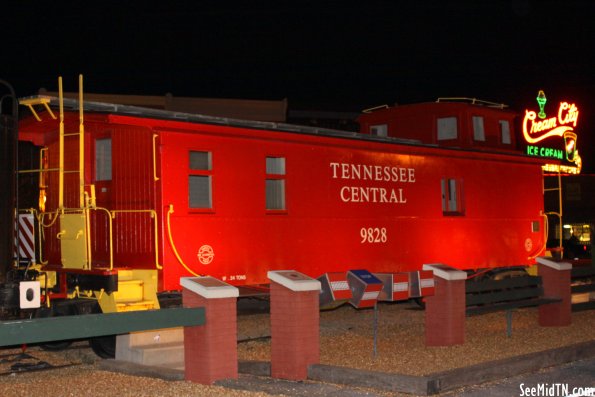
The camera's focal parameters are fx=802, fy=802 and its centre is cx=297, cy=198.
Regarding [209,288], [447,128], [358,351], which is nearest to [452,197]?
[447,128]

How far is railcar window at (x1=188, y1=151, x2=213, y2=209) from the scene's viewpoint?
38.2 feet

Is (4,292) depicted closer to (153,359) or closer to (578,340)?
(153,359)

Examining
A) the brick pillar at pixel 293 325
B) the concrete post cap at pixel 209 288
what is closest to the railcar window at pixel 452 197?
the brick pillar at pixel 293 325

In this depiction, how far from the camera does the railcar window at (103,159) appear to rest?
12078mm

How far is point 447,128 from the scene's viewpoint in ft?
56.7

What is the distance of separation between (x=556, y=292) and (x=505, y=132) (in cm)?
468

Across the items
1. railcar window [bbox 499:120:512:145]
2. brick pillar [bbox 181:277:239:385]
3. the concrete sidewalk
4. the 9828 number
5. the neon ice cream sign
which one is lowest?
the concrete sidewalk

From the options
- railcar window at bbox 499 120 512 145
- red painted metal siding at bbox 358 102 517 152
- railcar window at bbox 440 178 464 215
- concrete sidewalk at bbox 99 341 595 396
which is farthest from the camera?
railcar window at bbox 499 120 512 145

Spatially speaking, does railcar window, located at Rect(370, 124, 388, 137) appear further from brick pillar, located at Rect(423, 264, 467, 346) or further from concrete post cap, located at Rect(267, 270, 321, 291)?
concrete post cap, located at Rect(267, 270, 321, 291)

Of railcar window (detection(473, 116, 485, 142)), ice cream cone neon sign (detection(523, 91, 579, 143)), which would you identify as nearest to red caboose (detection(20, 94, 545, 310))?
railcar window (detection(473, 116, 485, 142))

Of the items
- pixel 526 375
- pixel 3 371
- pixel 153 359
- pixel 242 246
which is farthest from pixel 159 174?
pixel 526 375

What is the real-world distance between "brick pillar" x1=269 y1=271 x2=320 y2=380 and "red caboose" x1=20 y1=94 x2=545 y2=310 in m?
1.89

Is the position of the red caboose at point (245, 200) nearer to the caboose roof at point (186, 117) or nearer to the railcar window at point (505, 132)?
the caboose roof at point (186, 117)

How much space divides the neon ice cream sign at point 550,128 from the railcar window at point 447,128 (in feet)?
51.7
